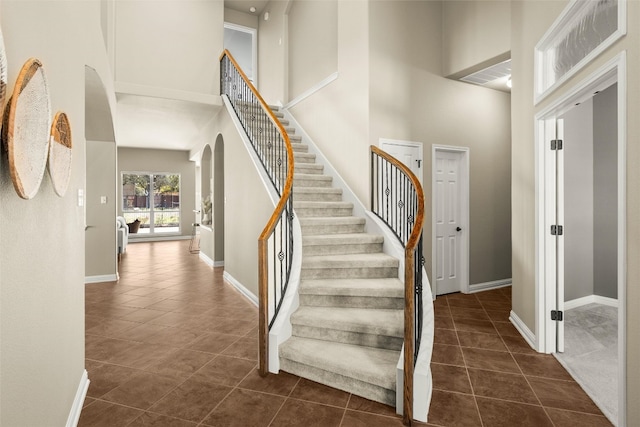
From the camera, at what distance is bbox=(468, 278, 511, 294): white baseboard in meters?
5.52

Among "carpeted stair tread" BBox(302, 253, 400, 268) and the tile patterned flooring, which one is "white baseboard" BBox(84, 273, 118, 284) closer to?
the tile patterned flooring

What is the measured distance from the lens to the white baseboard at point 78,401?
7.13ft

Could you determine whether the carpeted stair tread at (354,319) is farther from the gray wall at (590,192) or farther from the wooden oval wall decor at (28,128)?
the gray wall at (590,192)

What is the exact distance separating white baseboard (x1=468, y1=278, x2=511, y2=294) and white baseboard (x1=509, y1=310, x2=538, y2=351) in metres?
1.28

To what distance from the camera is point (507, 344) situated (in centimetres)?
353

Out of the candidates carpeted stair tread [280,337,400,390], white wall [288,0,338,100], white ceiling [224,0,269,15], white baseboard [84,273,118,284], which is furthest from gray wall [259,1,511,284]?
white baseboard [84,273,118,284]

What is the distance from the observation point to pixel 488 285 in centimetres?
568

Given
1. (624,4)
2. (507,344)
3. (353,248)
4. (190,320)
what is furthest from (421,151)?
(190,320)

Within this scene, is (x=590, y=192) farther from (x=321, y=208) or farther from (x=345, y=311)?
(x=345, y=311)

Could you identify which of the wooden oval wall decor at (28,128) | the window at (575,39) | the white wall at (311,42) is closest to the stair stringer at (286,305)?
the wooden oval wall decor at (28,128)

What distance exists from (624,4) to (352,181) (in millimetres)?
3261

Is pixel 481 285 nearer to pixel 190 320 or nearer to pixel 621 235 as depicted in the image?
pixel 621 235

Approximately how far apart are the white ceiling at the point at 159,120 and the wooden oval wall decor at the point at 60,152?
4745mm

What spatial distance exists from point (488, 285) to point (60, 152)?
571 centimetres
